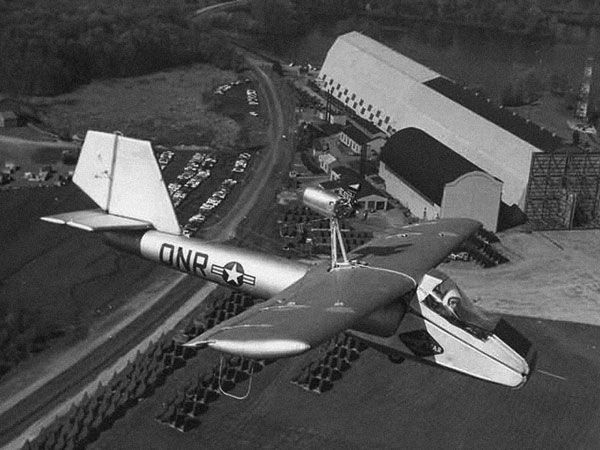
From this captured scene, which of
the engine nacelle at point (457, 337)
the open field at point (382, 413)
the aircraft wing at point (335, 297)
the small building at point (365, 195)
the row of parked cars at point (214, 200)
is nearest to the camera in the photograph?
the aircraft wing at point (335, 297)

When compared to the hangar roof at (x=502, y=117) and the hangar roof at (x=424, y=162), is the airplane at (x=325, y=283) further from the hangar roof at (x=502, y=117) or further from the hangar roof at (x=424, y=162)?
the hangar roof at (x=502, y=117)

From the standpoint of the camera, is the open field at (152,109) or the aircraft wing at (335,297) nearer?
the aircraft wing at (335,297)

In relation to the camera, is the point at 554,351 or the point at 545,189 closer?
the point at 554,351

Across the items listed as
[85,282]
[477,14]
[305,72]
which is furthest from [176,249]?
[477,14]

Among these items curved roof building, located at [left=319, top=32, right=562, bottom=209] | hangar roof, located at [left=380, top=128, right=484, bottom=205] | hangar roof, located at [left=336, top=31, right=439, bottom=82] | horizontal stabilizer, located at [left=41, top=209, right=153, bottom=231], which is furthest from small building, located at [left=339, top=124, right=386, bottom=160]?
horizontal stabilizer, located at [left=41, top=209, right=153, bottom=231]

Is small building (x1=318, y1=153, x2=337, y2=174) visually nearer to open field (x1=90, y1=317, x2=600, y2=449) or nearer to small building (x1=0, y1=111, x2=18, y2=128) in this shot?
open field (x1=90, y1=317, x2=600, y2=449)

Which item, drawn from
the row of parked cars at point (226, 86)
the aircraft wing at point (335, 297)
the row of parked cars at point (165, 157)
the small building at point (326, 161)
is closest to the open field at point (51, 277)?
the row of parked cars at point (165, 157)

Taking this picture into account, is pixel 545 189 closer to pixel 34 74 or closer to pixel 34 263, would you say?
pixel 34 263
